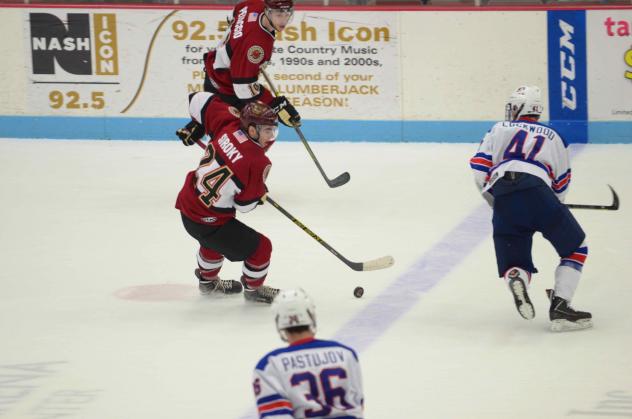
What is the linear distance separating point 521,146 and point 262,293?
1.34 m

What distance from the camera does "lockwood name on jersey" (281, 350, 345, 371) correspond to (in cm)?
296

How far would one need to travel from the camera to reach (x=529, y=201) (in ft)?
16.6

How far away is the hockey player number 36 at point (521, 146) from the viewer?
5074mm

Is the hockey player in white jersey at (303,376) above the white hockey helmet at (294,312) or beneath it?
beneath

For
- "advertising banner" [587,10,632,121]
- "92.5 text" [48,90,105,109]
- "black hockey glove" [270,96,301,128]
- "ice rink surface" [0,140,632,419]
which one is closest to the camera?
"ice rink surface" [0,140,632,419]

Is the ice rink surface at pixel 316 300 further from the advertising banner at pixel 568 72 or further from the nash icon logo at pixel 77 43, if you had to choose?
the nash icon logo at pixel 77 43

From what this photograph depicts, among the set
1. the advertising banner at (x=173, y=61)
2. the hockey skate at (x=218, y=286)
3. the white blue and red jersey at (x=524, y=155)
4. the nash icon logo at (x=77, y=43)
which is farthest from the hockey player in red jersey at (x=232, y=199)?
the nash icon logo at (x=77, y=43)

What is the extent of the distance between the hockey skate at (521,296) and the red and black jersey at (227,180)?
1123 mm

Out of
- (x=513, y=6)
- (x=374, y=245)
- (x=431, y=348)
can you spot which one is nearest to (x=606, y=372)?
(x=431, y=348)

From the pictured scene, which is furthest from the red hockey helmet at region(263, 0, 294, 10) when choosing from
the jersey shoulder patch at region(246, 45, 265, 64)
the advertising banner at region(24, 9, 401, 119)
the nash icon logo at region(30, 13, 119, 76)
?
the nash icon logo at region(30, 13, 119, 76)

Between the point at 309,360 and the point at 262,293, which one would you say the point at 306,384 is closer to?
the point at 309,360

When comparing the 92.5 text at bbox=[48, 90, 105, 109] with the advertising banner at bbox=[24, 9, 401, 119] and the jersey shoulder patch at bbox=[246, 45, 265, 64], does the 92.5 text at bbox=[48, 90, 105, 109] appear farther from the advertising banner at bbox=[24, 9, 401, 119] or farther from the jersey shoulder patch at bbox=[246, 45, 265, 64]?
the jersey shoulder patch at bbox=[246, 45, 265, 64]

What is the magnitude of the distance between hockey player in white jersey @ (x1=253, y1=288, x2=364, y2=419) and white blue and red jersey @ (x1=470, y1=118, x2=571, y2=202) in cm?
224

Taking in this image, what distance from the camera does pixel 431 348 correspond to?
196 inches
